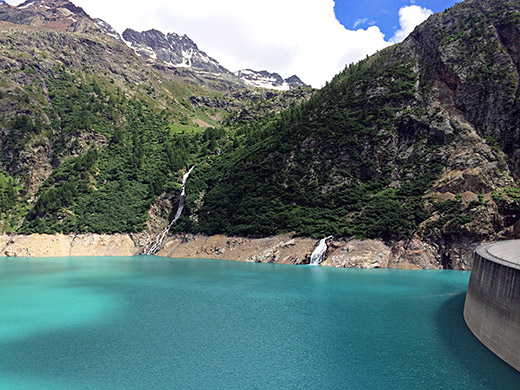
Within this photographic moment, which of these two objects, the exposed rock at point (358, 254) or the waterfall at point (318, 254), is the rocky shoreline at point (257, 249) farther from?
the waterfall at point (318, 254)

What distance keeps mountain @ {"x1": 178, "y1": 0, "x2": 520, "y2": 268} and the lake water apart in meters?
20.2

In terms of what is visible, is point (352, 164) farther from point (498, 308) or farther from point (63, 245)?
point (63, 245)

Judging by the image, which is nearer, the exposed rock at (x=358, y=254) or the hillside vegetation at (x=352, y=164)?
the exposed rock at (x=358, y=254)

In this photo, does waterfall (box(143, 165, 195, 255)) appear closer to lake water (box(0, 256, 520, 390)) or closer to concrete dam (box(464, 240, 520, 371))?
lake water (box(0, 256, 520, 390))

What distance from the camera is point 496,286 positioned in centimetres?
2594

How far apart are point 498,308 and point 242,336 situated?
769 inches

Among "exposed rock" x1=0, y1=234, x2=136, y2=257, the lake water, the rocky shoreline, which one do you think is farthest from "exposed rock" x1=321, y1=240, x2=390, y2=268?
"exposed rock" x1=0, y1=234, x2=136, y2=257

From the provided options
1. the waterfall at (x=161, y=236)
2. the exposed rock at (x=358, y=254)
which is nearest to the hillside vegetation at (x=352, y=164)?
the exposed rock at (x=358, y=254)

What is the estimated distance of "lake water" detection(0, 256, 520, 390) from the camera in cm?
2292

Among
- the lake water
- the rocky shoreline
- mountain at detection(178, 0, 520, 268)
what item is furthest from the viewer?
mountain at detection(178, 0, 520, 268)

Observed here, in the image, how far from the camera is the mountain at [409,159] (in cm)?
7431

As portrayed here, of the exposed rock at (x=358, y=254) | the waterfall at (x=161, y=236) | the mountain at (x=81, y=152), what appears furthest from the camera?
the mountain at (x=81, y=152)

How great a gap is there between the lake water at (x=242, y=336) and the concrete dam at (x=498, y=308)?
959 millimetres

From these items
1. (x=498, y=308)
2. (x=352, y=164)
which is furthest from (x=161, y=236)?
(x=498, y=308)
